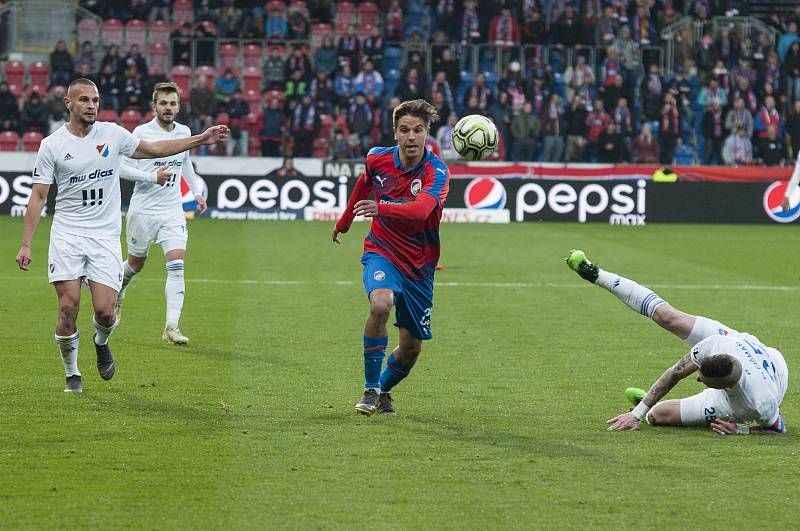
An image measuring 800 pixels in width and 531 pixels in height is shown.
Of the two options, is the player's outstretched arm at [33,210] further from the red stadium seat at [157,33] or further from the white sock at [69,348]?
the red stadium seat at [157,33]

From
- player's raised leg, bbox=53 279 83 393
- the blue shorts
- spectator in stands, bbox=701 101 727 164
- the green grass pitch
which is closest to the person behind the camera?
the green grass pitch

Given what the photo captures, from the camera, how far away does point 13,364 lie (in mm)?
10289

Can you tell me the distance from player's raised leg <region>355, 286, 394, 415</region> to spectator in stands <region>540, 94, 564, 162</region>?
24.8 meters

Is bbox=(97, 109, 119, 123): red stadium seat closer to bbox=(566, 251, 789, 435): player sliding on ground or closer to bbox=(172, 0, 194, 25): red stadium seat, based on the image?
bbox=(172, 0, 194, 25): red stadium seat

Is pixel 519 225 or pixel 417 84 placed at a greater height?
pixel 417 84

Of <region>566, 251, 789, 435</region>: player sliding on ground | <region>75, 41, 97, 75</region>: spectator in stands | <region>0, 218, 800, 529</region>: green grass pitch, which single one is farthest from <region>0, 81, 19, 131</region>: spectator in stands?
<region>566, 251, 789, 435</region>: player sliding on ground

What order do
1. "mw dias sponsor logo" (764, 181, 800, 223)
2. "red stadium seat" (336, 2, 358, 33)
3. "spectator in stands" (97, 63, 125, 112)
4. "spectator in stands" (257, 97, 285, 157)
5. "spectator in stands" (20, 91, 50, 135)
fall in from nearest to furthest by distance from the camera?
"mw dias sponsor logo" (764, 181, 800, 223), "spectator in stands" (20, 91, 50, 135), "spectator in stands" (257, 97, 285, 157), "spectator in stands" (97, 63, 125, 112), "red stadium seat" (336, 2, 358, 33)

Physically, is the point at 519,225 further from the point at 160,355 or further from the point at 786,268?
the point at 160,355

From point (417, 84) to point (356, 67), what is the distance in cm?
215

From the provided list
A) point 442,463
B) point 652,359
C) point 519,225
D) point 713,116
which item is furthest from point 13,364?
point 713,116

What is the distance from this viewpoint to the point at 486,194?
30.1 metres

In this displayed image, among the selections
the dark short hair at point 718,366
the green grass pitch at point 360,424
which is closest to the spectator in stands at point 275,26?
the green grass pitch at point 360,424

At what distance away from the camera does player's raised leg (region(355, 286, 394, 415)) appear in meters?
8.22

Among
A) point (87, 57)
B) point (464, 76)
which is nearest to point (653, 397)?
point (464, 76)
